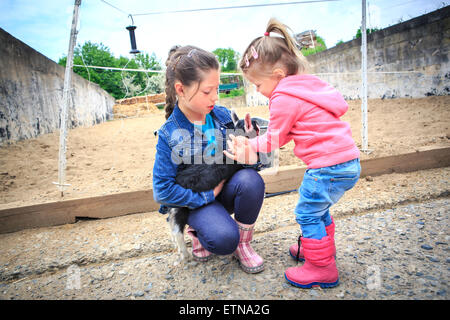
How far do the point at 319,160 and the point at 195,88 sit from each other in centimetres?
70

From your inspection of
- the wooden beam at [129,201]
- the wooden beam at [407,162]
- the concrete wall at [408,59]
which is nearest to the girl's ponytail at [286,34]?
the wooden beam at [129,201]

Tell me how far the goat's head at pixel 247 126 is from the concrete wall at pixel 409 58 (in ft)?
11.5

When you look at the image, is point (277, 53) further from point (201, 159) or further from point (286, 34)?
point (201, 159)

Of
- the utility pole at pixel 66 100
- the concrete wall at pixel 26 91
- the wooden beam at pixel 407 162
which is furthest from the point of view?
the concrete wall at pixel 26 91

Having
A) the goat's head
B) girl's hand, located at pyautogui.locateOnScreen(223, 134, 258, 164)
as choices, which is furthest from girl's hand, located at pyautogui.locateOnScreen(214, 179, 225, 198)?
the goat's head

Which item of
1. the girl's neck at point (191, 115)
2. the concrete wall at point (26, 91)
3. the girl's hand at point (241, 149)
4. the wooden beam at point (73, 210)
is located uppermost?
the concrete wall at point (26, 91)

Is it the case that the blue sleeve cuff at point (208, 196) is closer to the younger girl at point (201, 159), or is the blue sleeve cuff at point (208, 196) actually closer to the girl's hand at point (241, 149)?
the younger girl at point (201, 159)

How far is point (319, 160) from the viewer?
117 centimetres

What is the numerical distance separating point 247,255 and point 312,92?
90 cm

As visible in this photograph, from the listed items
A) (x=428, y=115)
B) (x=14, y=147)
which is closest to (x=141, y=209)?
(x=14, y=147)

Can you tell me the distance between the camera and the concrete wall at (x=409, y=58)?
5059 millimetres

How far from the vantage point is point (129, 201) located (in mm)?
2152

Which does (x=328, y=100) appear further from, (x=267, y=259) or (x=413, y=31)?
(x=413, y=31)

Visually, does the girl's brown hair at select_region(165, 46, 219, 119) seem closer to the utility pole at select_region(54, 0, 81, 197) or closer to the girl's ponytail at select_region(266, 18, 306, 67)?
the girl's ponytail at select_region(266, 18, 306, 67)
